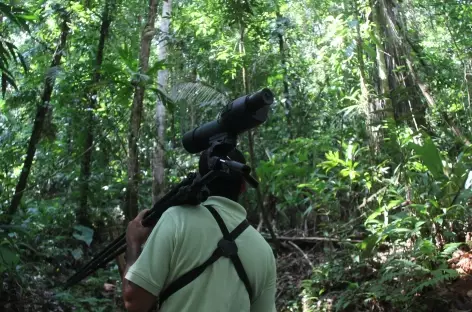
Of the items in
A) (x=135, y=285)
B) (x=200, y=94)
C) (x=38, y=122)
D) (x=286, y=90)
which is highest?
(x=286, y=90)

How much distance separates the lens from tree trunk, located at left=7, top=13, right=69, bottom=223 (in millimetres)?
6088

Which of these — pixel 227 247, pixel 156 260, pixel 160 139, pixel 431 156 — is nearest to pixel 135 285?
pixel 156 260

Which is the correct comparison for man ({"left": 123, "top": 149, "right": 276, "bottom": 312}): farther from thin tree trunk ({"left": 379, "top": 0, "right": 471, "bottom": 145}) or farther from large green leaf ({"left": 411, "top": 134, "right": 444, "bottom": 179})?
thin tree trunk ({"left": 379, "top": 0, "right": 471, "bottom": 145})

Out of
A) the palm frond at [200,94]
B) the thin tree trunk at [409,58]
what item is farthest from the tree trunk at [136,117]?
the thin tree trunk at [409,58]

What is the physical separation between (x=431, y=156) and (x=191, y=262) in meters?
4.14

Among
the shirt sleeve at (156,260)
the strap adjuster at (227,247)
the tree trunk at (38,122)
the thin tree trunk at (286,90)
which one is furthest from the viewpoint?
the thin tree trunk at (286,90)

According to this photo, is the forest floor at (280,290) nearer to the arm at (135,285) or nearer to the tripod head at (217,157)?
the tripod head at (217,157)

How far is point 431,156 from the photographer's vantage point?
5379 mm

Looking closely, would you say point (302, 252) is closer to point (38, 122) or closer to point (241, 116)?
point (38, 122)

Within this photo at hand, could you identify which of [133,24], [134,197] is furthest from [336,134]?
[133,24]

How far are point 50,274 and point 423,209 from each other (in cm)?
429

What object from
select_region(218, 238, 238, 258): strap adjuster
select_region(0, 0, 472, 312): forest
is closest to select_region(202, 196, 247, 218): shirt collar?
select_region(218, 238, 238, 258): strap adjuster

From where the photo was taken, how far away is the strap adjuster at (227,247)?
188 cm

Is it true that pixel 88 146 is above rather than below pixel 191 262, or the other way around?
above
